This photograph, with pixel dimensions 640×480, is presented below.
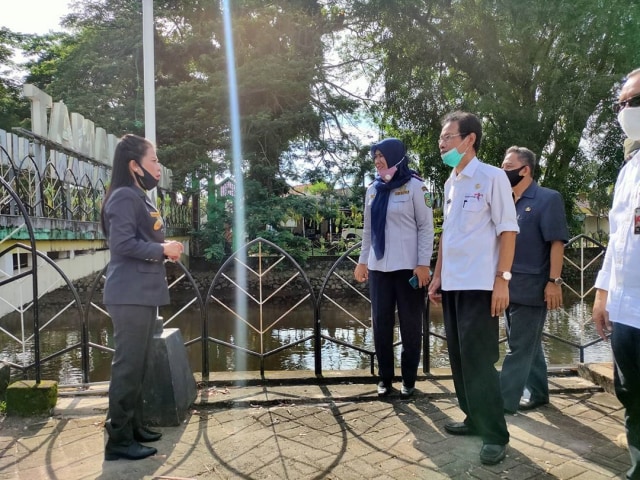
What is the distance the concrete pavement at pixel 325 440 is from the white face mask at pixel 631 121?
4.64ft

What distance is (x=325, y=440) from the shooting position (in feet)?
8.32

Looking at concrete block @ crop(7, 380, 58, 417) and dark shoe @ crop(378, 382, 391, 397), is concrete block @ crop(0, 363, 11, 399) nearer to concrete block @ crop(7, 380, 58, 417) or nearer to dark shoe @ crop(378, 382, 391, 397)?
concrete block @ crop(7, 380, 58, 417)

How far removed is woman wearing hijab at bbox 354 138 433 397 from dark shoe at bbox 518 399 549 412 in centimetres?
64

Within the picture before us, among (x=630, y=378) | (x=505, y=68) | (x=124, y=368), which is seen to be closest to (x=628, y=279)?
(x=630, y=378)

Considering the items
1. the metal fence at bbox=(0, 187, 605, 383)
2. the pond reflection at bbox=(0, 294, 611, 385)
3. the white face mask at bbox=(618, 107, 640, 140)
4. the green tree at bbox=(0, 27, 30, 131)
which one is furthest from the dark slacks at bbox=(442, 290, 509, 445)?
the green tree at bbox=(0, 27, 30, 131)

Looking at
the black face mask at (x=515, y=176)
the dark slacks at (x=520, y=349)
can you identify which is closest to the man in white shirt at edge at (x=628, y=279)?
the dark slacks at (x=520, y=349)

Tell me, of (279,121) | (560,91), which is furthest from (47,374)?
(560,91)

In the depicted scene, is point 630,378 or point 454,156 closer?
point 630,378

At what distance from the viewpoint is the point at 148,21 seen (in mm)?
4207

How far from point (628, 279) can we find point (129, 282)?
6.87 ft

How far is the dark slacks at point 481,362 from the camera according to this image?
2.25 m

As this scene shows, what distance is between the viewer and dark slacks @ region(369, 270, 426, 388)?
307 centimetres

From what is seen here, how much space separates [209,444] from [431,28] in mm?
13479

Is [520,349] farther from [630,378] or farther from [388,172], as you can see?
[388,172]
